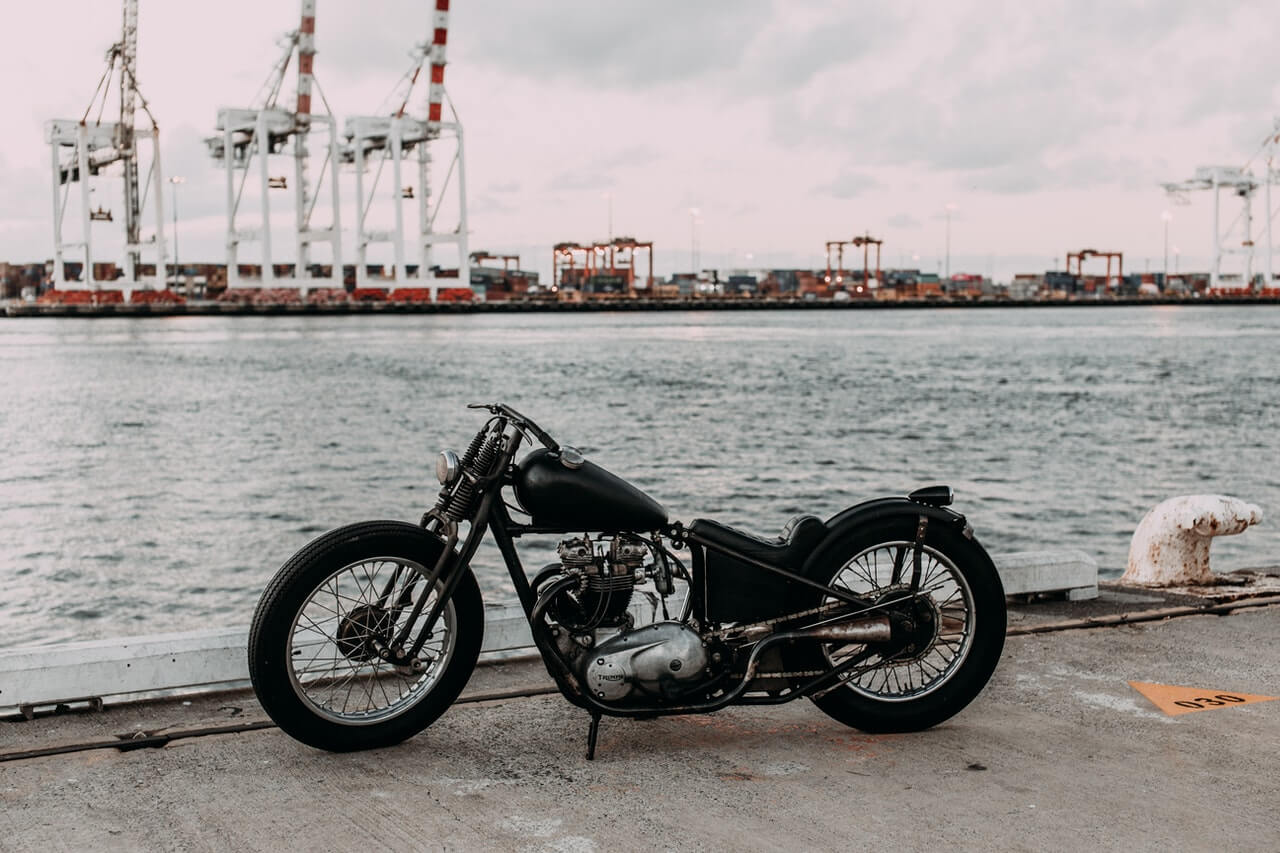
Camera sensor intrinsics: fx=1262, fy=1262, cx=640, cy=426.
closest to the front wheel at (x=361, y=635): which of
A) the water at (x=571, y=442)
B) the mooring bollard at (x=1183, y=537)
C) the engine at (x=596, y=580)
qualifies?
the engine at (x=596, y=580)

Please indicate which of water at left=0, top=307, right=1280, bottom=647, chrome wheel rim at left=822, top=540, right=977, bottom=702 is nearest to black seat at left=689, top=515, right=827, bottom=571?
chrome wheel rim at left=822, top=540, right=977, bottom=702

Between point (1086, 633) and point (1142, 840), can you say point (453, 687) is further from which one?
point (1086, 633)

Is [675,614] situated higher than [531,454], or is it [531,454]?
[531,454]

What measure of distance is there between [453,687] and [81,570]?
13653mm

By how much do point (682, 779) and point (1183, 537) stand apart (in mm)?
4077

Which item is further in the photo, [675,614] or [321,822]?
[675,614]

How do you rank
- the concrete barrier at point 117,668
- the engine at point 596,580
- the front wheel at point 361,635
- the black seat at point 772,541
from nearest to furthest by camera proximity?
the front wheel at point 361,635 < the engine at point 596,580 < the black seat at point 772,541 < the concrete barrier at point 117,668

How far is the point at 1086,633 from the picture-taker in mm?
5469

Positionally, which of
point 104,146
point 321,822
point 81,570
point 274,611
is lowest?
point 81,570

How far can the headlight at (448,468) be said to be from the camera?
3893mm

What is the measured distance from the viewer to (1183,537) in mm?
6707

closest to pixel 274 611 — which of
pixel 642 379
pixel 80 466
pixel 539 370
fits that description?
pixel 80 466

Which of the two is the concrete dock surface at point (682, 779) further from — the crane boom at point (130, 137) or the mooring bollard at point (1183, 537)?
the crane boom at point (130, 137)

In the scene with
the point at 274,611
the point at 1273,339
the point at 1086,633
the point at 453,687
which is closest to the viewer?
the point at 274,611
